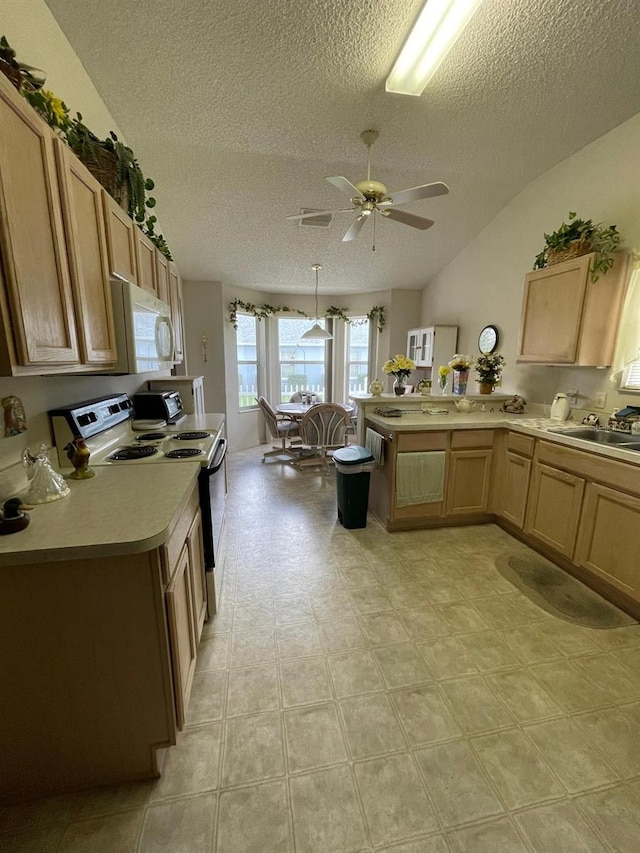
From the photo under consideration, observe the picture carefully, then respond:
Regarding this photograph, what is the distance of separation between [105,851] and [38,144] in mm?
2199

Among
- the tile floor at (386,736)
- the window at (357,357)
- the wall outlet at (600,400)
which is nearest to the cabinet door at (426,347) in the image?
the window at (357,357)

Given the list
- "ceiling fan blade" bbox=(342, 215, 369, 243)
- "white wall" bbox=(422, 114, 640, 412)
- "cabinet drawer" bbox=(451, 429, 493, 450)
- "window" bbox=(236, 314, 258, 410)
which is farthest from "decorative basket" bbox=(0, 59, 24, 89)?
"window" bbox=(236, 314, 258, 410)

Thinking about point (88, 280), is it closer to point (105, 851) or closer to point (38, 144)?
point (38, 144)

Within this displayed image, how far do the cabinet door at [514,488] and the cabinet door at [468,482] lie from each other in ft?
0.43

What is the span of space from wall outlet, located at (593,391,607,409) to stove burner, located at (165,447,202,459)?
2.99m

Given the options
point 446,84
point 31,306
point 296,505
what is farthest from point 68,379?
point 446,84

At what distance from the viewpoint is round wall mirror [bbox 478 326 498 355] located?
13.1ft

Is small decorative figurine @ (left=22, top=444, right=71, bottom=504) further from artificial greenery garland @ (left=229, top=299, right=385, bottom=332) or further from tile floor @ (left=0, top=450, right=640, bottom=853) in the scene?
artificial greenery garland @ (left=229, top=299, right=385, bottom=332)

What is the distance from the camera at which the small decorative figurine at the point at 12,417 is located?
4.33ft

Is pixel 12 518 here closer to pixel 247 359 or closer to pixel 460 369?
pixel 460 369

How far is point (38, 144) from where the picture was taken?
1147 millimetres

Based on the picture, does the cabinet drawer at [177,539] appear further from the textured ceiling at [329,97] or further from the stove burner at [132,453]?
the textured ceiling at [329,97]

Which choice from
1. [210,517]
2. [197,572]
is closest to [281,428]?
[210,517]

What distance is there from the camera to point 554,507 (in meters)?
2.48
